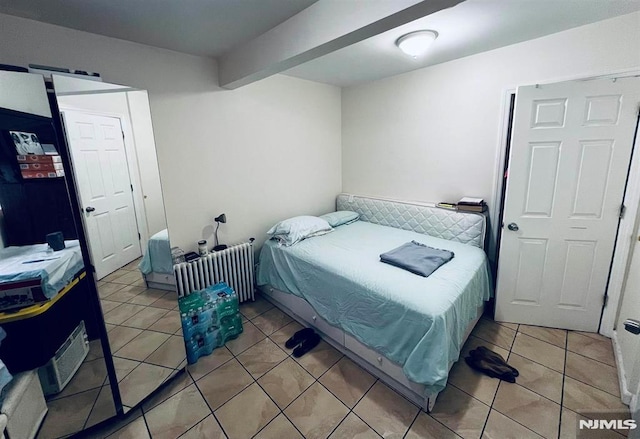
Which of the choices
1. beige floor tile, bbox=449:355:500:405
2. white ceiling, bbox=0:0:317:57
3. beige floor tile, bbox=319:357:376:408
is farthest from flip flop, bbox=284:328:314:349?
white ceiling, bbox=0:0:317:57

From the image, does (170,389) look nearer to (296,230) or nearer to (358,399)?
(358,399)

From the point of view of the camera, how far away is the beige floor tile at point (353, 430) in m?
1.58

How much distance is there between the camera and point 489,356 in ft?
6.87

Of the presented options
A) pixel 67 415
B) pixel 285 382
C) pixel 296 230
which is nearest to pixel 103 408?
pixel 67 415

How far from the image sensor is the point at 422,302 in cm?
172

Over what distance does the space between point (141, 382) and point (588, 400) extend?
295 cm

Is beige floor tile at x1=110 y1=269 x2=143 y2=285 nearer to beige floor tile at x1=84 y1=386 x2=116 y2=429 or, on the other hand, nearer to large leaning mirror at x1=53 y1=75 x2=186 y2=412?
large leaning mirror at x1=53 y1=75 x2=186 y2=412

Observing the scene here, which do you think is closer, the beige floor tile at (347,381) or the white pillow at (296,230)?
the beige floor tile at (347,381)

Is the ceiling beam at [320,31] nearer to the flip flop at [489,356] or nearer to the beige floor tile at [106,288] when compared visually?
the beige floor tile at [106,288]

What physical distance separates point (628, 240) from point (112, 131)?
3.84 meters

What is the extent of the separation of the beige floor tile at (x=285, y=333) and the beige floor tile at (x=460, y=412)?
1186 mm

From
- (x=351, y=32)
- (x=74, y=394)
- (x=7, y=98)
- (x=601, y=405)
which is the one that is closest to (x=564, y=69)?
(x=351, y=32)

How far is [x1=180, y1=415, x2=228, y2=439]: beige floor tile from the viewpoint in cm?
160

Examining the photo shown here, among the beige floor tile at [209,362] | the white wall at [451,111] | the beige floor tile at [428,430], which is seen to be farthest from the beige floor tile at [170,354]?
the white wall at [451,111]
